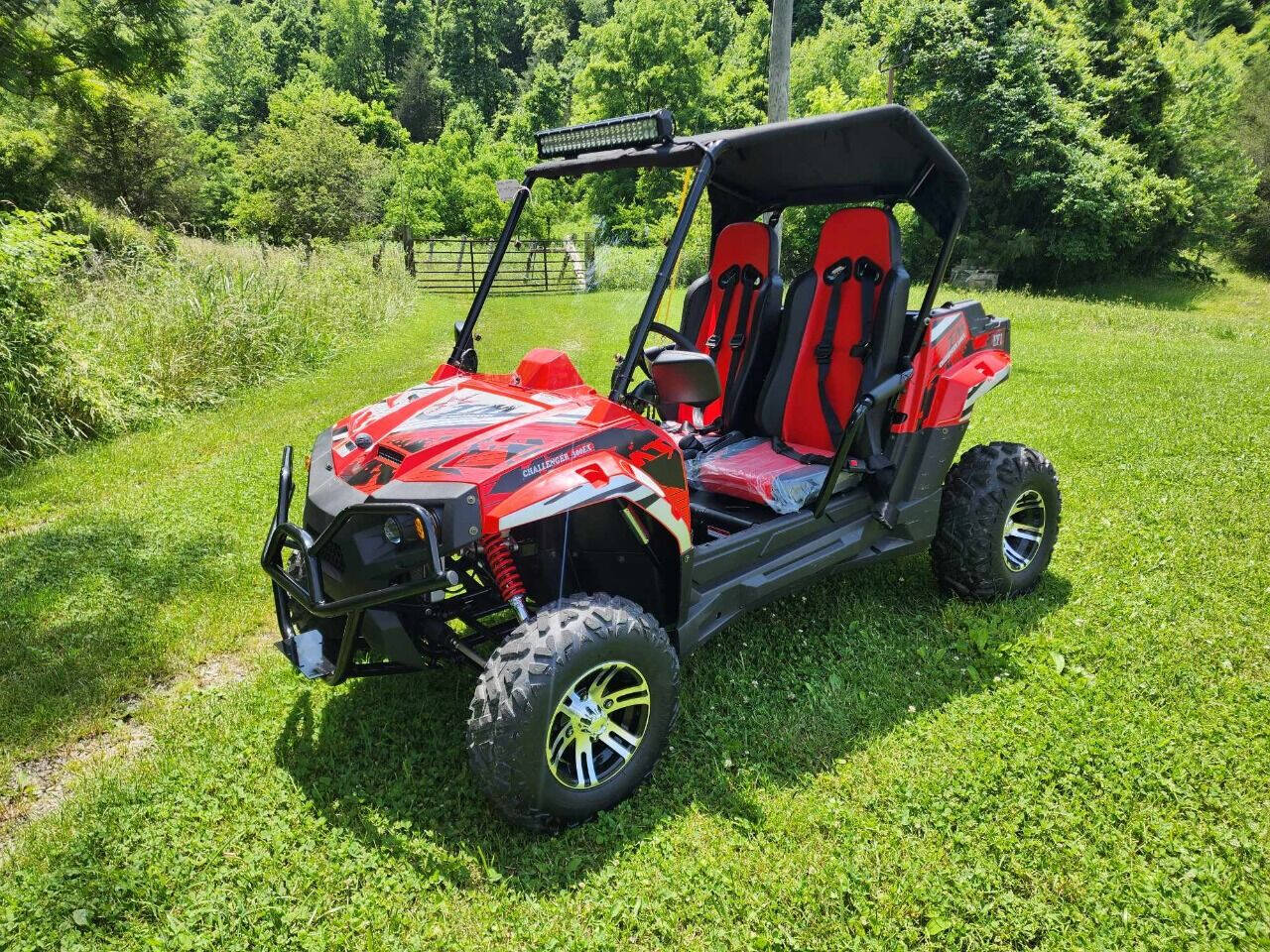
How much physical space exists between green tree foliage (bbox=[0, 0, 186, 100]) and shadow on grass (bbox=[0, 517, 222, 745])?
2893mm

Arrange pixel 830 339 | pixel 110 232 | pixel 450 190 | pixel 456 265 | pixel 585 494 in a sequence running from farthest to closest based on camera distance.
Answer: pixel 450 190
pixel 456 265
pixel 110 232
pixel 830 339
pixel 585 494

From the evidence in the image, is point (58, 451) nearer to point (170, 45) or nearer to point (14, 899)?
point (170, 45)

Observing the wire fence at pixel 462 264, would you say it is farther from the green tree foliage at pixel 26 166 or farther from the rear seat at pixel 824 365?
the rear seat at pixel 824 365

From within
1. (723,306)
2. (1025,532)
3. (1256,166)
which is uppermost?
(1256,166)

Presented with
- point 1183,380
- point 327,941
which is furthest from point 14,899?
point 1183,380

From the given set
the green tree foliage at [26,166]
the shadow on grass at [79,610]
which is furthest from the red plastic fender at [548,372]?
the green tree foliage at [26,166]

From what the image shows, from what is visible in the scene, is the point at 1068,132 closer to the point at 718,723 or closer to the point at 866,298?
the point at 866,298

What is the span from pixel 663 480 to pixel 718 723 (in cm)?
110

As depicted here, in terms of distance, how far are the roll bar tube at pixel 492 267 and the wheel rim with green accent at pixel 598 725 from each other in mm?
1660

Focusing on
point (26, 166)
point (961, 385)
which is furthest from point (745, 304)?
point (26, 166)

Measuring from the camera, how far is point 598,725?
2.68 meters

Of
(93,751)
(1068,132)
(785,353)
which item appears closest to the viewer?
(93,751)

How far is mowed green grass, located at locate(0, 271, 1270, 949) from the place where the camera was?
2.42 metres

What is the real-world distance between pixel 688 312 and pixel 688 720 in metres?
2.33
